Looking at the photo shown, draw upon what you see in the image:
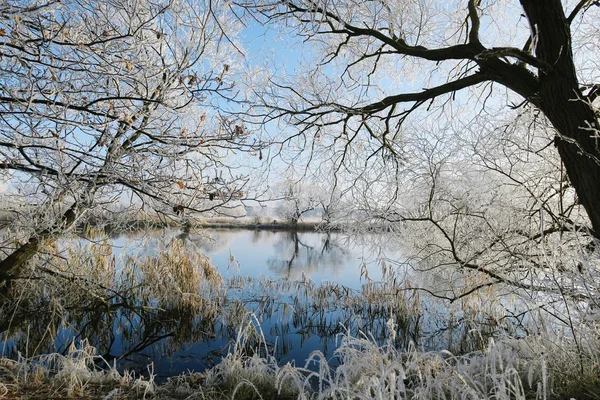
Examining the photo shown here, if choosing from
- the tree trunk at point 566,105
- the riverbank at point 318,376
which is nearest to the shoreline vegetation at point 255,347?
the riverbank at point 318,376

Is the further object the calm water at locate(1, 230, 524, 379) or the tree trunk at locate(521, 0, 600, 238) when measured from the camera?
the calm water at locate(1, 230, 524, 379)

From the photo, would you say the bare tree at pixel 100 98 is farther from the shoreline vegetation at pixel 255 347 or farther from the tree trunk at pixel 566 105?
the tree trunk at pixel 566 105

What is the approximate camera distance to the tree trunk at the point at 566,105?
Answer: 8.39ft

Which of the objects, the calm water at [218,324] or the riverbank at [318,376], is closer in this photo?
the riverbank at [318,376]

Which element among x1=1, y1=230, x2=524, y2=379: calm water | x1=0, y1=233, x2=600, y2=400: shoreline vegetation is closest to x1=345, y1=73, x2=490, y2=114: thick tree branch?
x1=1, y1=230, x2=524, y2=379: calm water

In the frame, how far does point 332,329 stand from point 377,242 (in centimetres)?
221

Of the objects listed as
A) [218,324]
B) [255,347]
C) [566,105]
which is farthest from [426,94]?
[218,324]

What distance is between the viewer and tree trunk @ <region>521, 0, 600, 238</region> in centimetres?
256

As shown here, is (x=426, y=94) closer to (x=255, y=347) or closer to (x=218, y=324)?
(x=255, y=347)

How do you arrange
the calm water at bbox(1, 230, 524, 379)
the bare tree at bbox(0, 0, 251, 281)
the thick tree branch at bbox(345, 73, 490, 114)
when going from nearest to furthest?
the bare tree at bbox(0, 0, 251, 281)
the thick tree branch at bbox(345, 73, 490, 114)
the calm water at bbox(1, 230, 524, 379)

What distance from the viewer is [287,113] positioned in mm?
3791

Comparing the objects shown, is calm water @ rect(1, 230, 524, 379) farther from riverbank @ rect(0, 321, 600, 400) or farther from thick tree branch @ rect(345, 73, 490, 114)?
thick tree branch @ rect(345, 73, 490, 114)

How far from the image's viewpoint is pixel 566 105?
264 cm

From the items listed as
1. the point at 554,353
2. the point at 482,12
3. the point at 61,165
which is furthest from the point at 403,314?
the point at 61,165
